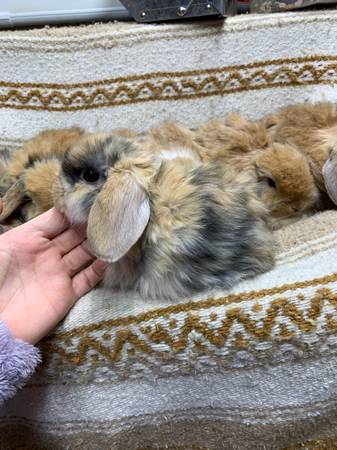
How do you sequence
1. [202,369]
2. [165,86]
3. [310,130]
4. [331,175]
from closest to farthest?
[202,369] → [331,175] → [310,130] → [165,86]

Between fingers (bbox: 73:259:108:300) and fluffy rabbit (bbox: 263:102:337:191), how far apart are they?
2.23 feet

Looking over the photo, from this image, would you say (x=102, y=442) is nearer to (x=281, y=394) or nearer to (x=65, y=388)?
(x=65, y=388)

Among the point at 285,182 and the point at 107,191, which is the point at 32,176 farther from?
the point at 285,182

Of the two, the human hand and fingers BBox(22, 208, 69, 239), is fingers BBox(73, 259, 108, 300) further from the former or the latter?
fingers BBox(22, 208, 69, 239)

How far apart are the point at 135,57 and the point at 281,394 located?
1230 mm

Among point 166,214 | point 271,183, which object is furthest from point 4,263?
point 271,183

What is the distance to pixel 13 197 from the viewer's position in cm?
127

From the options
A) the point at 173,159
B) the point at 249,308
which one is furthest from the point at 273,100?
the point at 249,308

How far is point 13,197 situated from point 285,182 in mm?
756

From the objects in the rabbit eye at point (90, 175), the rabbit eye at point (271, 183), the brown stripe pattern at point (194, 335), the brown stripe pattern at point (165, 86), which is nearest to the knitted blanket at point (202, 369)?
the brown stripe pattern at point (194, 335)

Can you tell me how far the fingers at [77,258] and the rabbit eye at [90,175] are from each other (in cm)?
22

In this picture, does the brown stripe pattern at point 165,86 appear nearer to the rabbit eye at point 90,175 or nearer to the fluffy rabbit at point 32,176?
the fluffy rabbit at point 32,176

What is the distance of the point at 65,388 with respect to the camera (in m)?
1.11

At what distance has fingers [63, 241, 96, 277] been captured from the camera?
1175 mm
